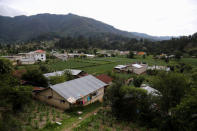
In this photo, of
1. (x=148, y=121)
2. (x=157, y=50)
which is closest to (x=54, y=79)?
(x=148, y=121)

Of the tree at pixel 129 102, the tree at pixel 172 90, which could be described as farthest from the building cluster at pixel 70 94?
the tree at pixel 172 90

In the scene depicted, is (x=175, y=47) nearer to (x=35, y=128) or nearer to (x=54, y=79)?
(x=54, y=79)

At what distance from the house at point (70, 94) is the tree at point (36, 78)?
174 inches

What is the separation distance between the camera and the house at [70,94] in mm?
16156

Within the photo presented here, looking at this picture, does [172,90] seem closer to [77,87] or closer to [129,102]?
[129,102]

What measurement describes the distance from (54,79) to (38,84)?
3.03m

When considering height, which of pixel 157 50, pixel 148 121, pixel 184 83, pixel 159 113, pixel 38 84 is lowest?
pixel 148 121

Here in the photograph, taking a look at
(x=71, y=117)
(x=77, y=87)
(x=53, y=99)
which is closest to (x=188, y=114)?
(x=71, y=117)

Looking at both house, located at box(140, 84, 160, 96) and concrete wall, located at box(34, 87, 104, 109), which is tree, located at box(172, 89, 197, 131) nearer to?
house, located at box(140, 84, 160, 96)

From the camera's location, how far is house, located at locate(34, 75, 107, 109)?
16.2 metres

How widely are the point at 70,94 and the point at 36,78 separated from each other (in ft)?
33.4

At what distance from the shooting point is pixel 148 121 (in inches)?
587

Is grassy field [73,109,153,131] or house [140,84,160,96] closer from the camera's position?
grassy field [73,109,153,131]

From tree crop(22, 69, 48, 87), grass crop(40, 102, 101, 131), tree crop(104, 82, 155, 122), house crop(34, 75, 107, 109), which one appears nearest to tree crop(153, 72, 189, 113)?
tree crop(104, 82, 155, 122)
